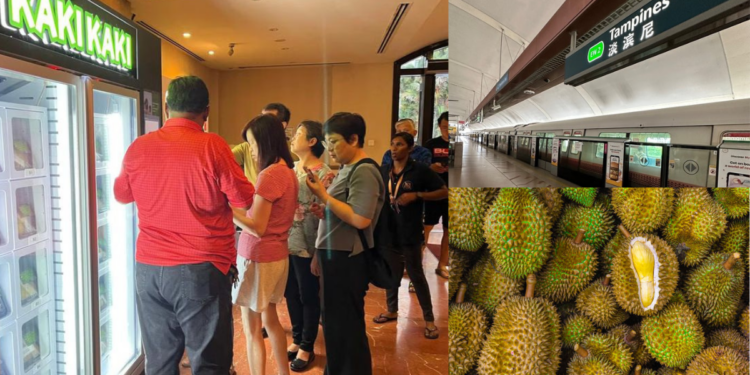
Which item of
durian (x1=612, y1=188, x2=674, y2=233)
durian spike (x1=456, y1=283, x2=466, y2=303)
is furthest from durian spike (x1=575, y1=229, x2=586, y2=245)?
durian spike (x1=456, y1=283, x2=466, y2=303)

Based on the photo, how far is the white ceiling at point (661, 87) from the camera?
1055 mm

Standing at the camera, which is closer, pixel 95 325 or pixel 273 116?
pixel 273 116

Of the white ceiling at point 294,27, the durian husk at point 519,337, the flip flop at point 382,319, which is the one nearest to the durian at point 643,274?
the durian husk at point 519,337

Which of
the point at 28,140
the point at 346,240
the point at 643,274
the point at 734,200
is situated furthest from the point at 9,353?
the point at 734,200

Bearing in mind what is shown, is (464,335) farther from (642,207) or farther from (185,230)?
(185,230)

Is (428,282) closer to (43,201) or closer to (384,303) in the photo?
(384,303)

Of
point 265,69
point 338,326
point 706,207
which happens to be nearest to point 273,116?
point 265,69

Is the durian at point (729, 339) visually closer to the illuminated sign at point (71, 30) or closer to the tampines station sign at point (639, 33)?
the tampines station sign at point (639, 33)

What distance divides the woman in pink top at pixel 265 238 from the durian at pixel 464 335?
19.7 inches

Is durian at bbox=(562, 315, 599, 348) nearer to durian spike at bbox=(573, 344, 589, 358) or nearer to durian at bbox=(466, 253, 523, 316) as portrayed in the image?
durian spike at bbox=(573, 344, 589, 358)

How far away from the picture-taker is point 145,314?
112 centimetres

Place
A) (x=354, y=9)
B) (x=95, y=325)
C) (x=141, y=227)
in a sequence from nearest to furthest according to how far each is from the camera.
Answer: (x=141, y=227)
(x=354, y=9)
(x=95, y=325)

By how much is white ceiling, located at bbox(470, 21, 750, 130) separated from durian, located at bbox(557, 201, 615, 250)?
355 mm

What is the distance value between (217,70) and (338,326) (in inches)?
33.5
